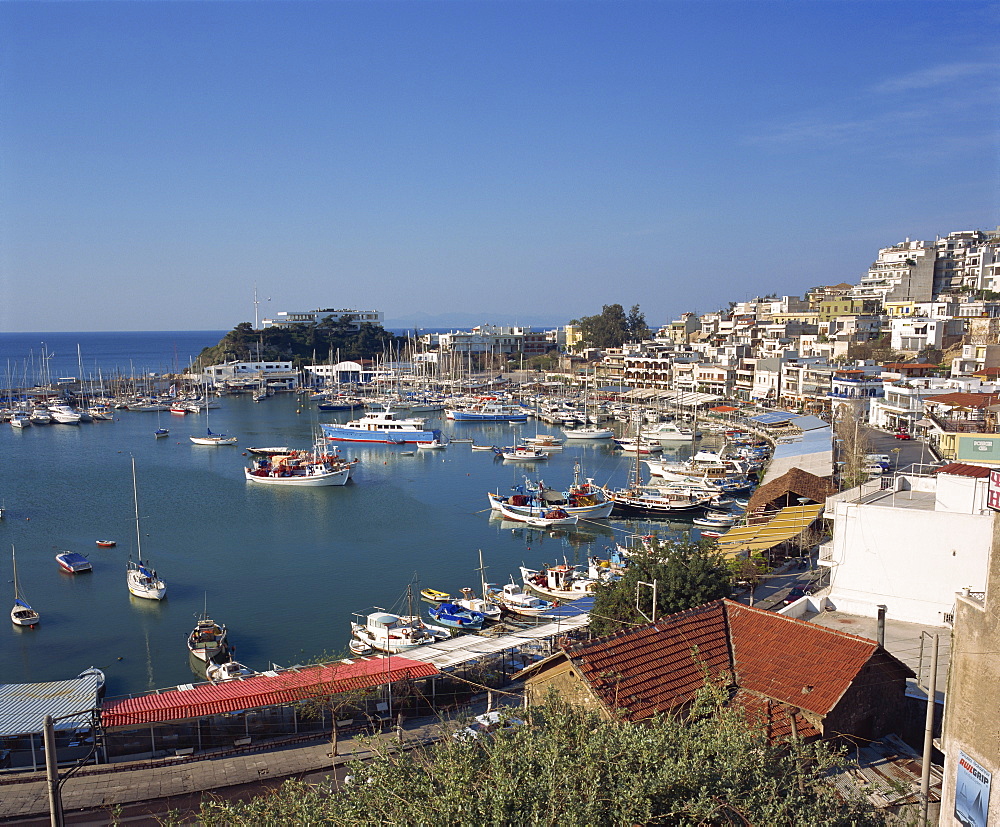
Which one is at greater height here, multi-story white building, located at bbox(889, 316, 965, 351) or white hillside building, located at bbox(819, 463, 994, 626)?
multi-story white building, located at bbox(889, 316, 965, 351)

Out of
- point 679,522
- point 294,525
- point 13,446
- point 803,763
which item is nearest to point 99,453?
point 13,446

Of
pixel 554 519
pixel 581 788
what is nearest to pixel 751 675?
pixel 581 788

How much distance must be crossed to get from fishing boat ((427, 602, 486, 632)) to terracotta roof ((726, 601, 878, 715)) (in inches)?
279

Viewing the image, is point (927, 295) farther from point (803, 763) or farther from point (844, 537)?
point (803, 763)

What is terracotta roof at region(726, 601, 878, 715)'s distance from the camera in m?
6.83

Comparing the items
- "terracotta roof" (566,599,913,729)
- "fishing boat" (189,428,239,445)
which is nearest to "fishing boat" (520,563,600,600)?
"terracotta roof" (566,599,913,729)

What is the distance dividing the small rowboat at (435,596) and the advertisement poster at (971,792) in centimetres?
1136

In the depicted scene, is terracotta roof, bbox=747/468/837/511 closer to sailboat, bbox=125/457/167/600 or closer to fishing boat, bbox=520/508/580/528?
fishing boat, bbox=520/508/580/528

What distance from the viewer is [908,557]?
10.1 metres

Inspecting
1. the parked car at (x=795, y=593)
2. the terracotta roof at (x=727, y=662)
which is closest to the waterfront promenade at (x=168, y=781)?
the terracotta roof at (x=727, y=662)

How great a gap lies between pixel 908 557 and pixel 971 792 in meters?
5.91

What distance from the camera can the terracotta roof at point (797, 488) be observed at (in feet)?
66.0

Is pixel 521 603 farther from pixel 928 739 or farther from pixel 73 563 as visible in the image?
pixel 73 563

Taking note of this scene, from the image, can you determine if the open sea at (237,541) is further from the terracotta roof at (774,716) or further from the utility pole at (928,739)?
the utility pole at (928,739)
